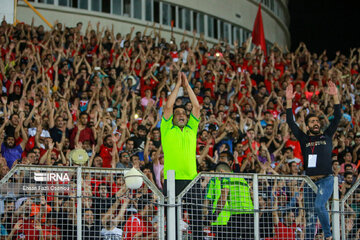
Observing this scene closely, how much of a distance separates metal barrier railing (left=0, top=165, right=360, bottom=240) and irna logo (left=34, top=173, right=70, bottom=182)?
12 mm

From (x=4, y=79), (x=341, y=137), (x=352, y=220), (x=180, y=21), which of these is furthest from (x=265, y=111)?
(x=180, y=21)

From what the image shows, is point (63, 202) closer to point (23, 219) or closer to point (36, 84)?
point (23, 219)

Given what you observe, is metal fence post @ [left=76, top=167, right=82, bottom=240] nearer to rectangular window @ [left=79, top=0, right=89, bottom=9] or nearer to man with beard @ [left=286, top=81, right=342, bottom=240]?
man with beard @ [left=286, top=81, right=342, bottom=240]

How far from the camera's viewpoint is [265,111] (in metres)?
18.3

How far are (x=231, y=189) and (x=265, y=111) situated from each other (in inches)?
380

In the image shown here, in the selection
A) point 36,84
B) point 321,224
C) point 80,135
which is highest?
point 36,84

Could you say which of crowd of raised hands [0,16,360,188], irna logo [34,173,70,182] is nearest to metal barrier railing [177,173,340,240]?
irna logo [34,173,70,182]

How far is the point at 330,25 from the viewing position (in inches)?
1415

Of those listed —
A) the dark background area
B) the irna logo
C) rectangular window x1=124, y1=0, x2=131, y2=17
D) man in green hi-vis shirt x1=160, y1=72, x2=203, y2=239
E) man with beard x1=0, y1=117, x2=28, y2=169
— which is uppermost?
the dark background area

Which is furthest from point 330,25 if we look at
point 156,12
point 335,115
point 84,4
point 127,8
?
point 335,115

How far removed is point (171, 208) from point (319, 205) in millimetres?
2189

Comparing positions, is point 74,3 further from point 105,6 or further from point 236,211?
point 236,211

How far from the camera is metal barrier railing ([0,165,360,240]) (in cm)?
824

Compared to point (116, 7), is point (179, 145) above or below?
below
